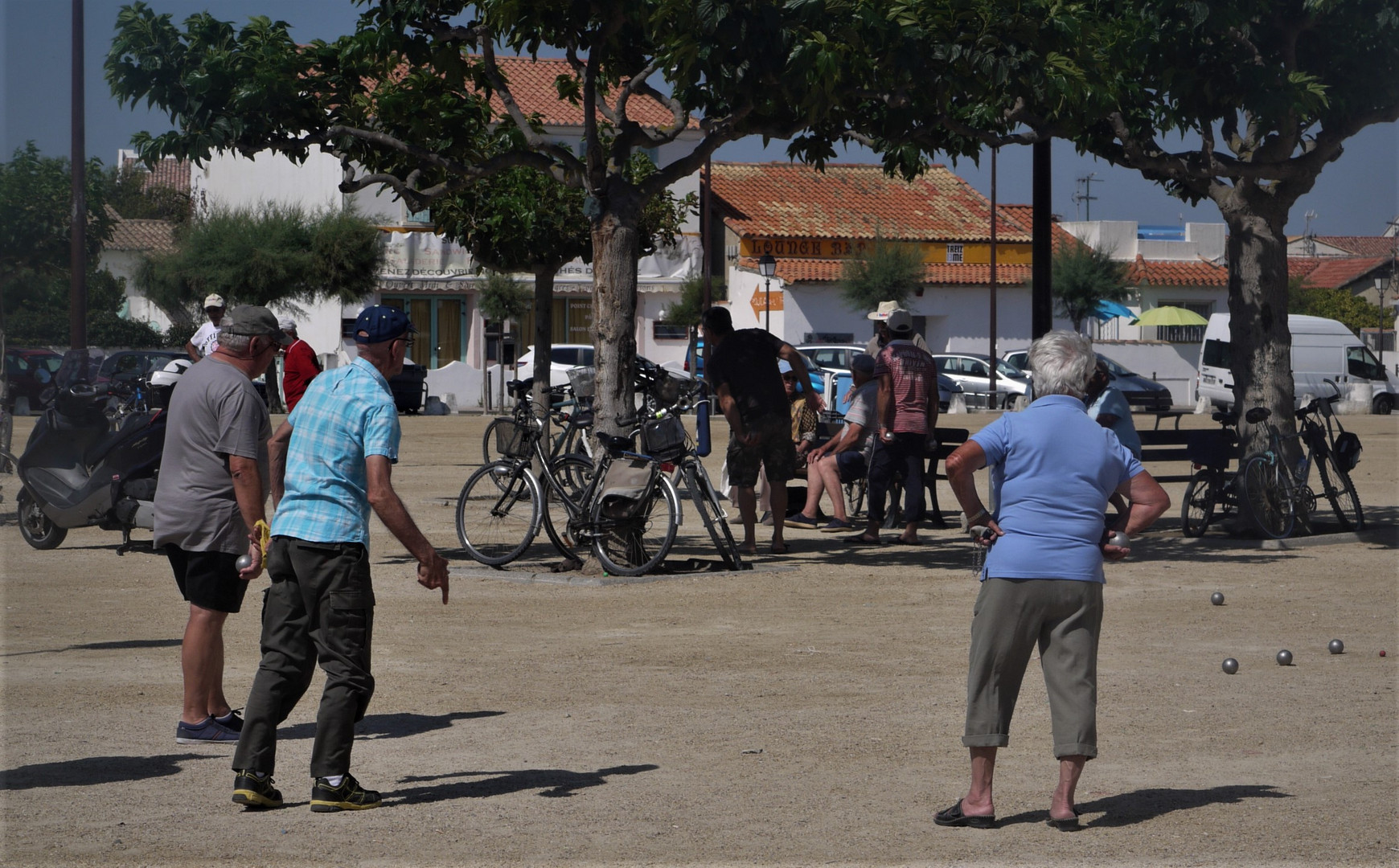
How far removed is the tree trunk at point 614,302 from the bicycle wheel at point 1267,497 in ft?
17.6

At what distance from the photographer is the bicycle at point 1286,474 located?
13.6 meters

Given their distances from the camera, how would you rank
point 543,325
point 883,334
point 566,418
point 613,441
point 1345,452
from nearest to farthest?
point 613,441, point 566,418, point 1345,452, point 883,334, point 543,325

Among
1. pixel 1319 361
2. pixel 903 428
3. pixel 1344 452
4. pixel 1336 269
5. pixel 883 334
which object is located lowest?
pixel 1344 452

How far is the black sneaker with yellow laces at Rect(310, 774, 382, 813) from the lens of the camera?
526 centimetres

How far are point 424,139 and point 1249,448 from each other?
7343mm

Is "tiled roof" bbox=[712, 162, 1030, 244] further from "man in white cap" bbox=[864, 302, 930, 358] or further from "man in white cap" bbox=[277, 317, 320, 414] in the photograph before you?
"man in white cap" bbox=[277, 317, 320, 414]

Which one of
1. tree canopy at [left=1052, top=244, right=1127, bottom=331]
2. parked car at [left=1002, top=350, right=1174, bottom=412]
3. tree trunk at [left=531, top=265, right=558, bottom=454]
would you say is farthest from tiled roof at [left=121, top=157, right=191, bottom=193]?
tree trunk at [left=531, top=265, right=558, bottom=454]

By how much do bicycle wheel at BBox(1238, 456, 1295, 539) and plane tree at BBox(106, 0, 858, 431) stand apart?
4826 mm

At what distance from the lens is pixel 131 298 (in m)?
54.5

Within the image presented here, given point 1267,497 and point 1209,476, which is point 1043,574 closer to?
point 1267,497

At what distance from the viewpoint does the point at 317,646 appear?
5.32 meters

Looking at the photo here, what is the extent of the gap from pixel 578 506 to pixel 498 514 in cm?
91

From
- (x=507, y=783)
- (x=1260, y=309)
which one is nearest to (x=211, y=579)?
(x=507, y=783)

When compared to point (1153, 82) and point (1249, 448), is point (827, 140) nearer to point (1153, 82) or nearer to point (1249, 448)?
point (1153, 82)
